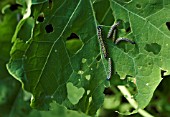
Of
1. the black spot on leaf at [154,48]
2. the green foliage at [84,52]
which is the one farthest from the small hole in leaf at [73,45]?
the black spot on leaf at [154,48]

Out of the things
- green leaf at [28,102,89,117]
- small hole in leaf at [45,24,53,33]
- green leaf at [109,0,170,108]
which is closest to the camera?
green leaf at [109,0,170,108]

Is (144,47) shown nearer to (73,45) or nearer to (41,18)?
(73,45)

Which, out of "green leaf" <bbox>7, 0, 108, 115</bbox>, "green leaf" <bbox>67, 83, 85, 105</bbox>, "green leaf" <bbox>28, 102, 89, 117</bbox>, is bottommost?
"green leaf" <bbox>28, 102, 89, 117</bbox>

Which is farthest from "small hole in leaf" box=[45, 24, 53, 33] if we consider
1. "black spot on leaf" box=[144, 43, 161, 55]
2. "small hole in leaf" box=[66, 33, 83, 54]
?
"black spot on leaf" box=[144, 43, 161, 55]

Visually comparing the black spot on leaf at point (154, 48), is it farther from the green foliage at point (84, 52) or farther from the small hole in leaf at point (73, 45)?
the small hole in leaf at point (73, 45)

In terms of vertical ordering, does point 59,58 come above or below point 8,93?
above

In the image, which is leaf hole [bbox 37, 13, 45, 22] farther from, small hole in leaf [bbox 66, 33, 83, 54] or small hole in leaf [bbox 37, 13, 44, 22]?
small hole in leaf [bbox 66, 33, 83, 54]

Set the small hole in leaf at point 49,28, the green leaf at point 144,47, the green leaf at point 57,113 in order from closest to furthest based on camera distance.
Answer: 1. the green leaf at point 144,47
2. the small hole in leaf at point 49,28
3. the green leaf at point 57,113

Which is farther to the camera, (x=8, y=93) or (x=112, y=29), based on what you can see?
(x=8, y=93)

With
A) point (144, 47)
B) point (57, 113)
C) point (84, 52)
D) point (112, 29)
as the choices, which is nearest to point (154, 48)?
point (144, 47)
